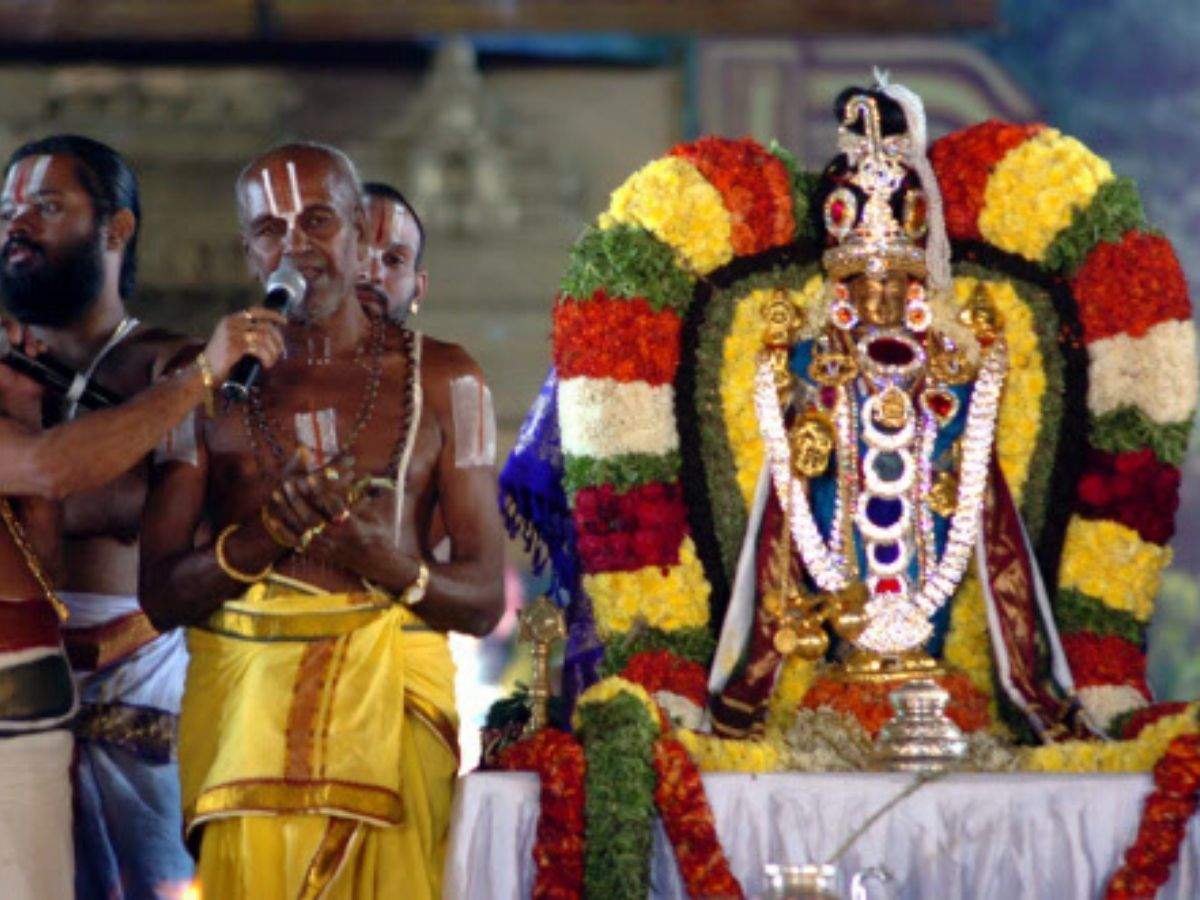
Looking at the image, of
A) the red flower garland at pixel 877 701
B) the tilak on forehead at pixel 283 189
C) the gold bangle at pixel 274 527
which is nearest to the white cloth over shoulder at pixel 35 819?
the gold bangle at pixel 274 527

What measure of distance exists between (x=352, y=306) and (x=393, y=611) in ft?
2.30

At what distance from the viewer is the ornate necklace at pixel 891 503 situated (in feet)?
21.8

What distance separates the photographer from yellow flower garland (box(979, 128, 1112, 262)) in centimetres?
682

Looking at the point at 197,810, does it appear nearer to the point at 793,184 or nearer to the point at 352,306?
the point at 352,306

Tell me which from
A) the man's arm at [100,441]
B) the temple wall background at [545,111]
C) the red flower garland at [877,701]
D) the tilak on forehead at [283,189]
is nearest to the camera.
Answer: the man's arm at [100,441]

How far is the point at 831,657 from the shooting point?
6.72 metres

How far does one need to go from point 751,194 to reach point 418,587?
1.50 m

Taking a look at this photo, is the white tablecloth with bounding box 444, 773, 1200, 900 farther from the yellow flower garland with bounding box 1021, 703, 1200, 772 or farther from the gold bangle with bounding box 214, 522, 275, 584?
the gold bangle with bounding box 214, 522, 275, 584

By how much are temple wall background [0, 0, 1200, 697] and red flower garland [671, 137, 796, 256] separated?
3.41 metres

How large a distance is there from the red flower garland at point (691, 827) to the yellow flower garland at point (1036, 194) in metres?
1.66

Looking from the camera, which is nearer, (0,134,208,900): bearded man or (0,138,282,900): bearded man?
(0,138,282,900): bearded man

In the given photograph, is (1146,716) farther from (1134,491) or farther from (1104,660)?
(1134,491)

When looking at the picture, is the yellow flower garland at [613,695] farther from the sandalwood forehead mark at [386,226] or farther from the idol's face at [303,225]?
the sandalwood forehead mark at [386,226]

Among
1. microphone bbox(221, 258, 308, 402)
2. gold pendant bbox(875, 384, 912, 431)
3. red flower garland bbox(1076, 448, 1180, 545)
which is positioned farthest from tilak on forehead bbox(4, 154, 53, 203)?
red flower garland bbox(1076, 448, 1180, 545)
